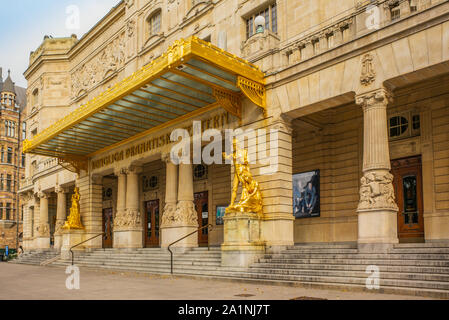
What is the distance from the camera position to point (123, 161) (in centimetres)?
2545

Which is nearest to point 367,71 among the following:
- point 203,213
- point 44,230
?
point 203,213

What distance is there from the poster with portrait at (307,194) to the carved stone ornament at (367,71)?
5777mm

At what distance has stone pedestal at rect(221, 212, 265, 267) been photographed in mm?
15094

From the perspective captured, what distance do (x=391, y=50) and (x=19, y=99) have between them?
69.4m

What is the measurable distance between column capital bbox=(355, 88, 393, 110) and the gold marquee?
13.9 feet

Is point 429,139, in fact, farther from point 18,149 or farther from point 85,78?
point 18,149

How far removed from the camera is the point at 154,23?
26.3 m

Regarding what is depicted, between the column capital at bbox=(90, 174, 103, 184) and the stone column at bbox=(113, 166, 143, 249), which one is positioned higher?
the column capital at bbox=(90, 174, 103, 184)

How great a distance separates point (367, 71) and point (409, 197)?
17.3 feet

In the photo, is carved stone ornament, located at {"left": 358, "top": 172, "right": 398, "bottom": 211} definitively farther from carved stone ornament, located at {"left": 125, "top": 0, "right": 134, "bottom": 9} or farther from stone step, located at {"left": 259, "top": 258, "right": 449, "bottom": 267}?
carved stone ornament, located at {"left": 125, "top": 0, "right": 134, "bottom": 9}

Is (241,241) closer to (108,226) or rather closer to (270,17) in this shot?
(270,17)

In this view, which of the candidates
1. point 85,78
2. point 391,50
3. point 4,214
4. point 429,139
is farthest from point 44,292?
point 4,214

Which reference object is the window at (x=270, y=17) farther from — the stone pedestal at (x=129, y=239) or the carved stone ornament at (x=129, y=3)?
the stone pedestal at (x=129, y=239)

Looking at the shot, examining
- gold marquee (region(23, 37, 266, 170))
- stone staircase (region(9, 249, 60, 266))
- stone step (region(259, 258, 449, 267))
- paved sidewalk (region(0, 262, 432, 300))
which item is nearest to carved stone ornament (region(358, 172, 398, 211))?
Answer: stone step (region(259, 258, 449, 267))
